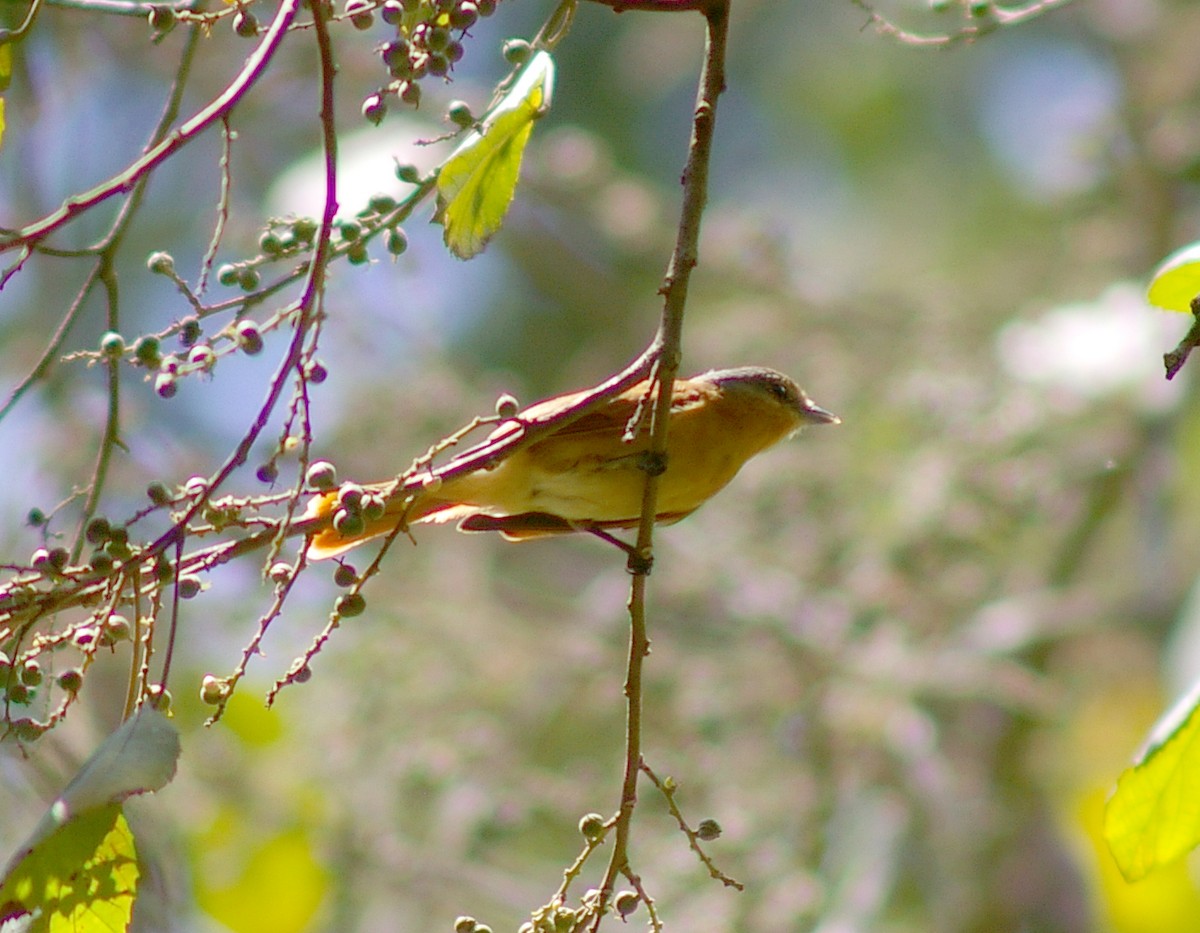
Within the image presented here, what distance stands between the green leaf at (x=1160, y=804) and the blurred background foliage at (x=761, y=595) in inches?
94.8

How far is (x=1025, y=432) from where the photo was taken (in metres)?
5.47

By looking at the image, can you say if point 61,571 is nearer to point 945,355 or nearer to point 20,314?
point 945,355

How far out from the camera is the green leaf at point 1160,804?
6.15ft

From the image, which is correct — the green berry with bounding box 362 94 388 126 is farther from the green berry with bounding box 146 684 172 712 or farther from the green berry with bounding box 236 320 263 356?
the green berry with bounding box 146 684 172 712

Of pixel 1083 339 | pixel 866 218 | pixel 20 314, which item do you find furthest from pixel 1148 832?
pixel 866 218

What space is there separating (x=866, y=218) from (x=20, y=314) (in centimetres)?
726

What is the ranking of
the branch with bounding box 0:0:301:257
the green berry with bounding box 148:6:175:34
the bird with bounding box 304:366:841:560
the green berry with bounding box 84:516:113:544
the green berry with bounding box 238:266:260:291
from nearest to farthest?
the branch with bounding box 0:0:301:257 → the green berry with bounding box 84:516:113:544 → the green berry with bounding box 148:6:175:34 → the green berry with bounding box 238:266:260:291 → the bird with bounding box 304:366:841:560

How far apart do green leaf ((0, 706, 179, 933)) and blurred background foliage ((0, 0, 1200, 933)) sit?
2.55 m

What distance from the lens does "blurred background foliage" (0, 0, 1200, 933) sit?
5559 mm

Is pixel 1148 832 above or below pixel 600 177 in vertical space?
below

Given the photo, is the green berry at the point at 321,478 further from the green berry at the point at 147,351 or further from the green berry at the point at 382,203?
the green berry at the point at 382,203

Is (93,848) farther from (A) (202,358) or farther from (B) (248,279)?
(B) (248,279)

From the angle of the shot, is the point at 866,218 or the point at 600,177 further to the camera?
the point at 866,218

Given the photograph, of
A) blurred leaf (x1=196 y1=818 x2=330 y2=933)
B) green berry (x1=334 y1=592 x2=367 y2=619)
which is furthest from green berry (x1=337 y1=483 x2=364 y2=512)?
blurred leaf (x1=196 y1=818 x2=330 y2=933)
